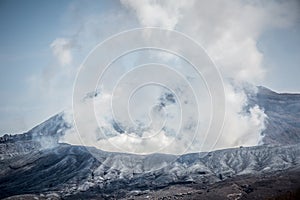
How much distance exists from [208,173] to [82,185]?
166 ft

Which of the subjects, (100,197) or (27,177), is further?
(27,177)

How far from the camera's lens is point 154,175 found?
166 m

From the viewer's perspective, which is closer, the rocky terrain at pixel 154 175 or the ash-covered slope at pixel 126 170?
the rocky terrain at pixel 154 175

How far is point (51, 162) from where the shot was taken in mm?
191625

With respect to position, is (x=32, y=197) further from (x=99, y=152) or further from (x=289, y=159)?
(x=289, y=159)

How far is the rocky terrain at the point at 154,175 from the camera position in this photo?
130250mm

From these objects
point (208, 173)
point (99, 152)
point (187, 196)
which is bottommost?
point (187, 196)

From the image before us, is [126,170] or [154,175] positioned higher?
[126,170]

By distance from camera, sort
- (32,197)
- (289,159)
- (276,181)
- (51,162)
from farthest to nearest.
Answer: (51,162) → (289,159) → (32,197) → (276,181)

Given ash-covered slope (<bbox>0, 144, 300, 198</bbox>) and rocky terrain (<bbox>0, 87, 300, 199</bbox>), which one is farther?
ash-covered slope (<bbox>0, 144, 300, 198</bbox>)

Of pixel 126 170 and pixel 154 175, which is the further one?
pixel 126 170

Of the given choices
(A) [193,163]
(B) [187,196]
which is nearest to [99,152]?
(A) [193,163]

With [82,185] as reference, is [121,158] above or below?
above

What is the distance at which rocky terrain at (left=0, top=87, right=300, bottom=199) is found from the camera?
130 metres
